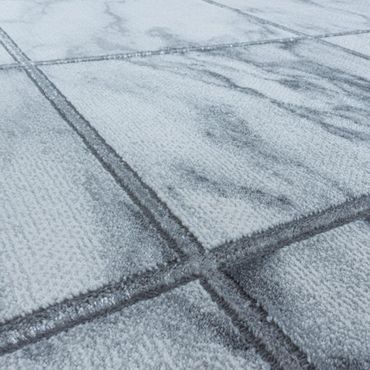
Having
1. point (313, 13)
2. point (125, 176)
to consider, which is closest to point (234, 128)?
point (125, 176)

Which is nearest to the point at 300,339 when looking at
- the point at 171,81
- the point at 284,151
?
the point at 284,151

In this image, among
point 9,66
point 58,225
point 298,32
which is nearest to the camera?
point 58,225

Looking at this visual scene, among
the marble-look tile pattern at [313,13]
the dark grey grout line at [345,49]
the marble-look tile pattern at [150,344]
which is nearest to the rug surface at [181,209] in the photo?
the marble-look tile pattern at [150,344]

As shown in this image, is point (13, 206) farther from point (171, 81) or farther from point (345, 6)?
point (345, 6)

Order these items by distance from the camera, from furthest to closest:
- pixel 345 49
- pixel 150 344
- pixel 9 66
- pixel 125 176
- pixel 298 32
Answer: pixel 298 32 < pixel 345 49 < pixel 9 66 < pixel 125 176 < pixel 150 344

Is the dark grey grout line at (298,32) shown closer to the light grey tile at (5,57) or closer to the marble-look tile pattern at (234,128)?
the marble-look tile pattern at (234,128)

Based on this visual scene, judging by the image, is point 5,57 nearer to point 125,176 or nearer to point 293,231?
point 125,176

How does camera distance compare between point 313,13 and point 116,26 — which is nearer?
point 116,26
